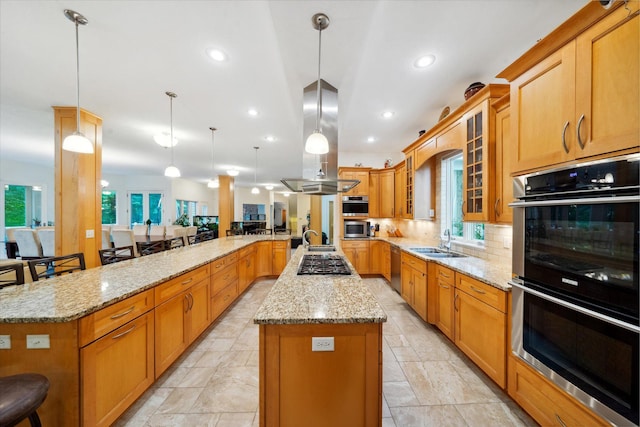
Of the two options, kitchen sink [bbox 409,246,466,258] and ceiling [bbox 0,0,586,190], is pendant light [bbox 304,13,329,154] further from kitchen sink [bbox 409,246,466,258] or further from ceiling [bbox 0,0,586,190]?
kitchen sink [bbox 409,246,466,258]

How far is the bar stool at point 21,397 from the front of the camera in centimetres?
93

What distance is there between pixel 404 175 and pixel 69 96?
4.95 metres

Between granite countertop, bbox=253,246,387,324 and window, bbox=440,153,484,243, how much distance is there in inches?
94.1

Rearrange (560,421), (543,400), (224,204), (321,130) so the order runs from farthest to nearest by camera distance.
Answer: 1. (224,204)
2. (321,130)
3. (543,400)
4. (560,421)

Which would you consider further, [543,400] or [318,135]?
[318,135]

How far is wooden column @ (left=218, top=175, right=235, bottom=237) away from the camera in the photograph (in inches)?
313

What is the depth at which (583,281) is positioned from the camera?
1.18 m

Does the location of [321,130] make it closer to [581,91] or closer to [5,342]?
[581,91]

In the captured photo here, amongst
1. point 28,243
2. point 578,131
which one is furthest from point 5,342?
point 28,243

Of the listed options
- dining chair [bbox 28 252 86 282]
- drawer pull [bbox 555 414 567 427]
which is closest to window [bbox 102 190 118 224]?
dining chair [bbox 28 252 86 282]

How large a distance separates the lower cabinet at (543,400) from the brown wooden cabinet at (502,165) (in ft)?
3.62

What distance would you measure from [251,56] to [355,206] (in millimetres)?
3489

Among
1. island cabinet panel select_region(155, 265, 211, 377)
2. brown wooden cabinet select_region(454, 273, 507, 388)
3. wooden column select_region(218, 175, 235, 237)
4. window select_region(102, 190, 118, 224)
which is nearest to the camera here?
brown wooden cabinet select_region(454, 273, 507, 388)

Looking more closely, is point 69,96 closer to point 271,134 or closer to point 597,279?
point 271,134
